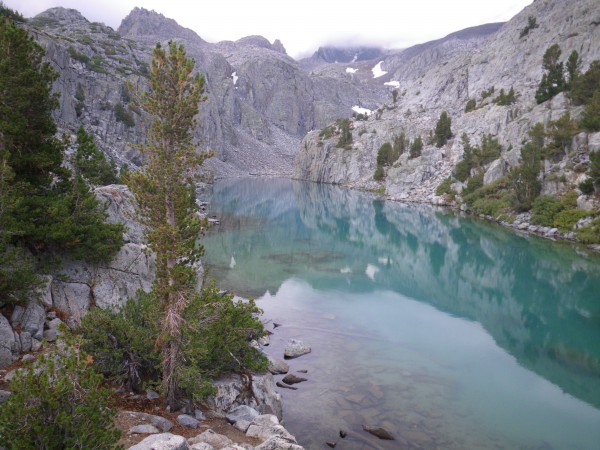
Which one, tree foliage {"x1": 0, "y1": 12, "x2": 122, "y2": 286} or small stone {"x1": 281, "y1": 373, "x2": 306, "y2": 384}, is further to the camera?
small stone {"x1": 281, "y1": 373, "x2": 306, "y2": 384}

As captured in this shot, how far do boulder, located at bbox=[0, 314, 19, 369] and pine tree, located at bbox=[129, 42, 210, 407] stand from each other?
3.22m

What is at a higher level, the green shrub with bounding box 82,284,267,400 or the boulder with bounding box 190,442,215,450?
the green shrub with bounding box 82,284,267,400

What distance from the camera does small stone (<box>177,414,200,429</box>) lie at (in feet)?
31.5

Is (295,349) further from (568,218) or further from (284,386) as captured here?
(568,218)

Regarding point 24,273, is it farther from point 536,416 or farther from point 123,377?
point 536,416

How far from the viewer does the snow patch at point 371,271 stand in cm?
3014

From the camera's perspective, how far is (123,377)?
34.1 ft

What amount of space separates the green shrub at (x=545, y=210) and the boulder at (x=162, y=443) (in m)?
42.9

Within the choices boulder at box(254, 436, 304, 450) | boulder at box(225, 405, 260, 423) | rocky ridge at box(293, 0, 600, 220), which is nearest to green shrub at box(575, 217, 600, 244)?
rocky ridge at box(293, 0, 600, 220)

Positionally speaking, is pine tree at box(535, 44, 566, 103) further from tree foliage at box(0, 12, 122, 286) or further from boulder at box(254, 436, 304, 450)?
boulder at box(254, 436, 304, 450)

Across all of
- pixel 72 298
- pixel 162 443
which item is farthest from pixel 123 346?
pixel 162 443

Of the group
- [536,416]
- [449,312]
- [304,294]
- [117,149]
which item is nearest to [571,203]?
[449,312]

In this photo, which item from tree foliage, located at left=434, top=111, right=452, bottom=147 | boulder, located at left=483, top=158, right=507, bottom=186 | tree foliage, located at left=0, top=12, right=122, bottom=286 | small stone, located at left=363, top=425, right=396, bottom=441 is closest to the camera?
small stone, located at left=363, top=425, right=396, bottom=441

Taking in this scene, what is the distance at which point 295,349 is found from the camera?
1698cm
